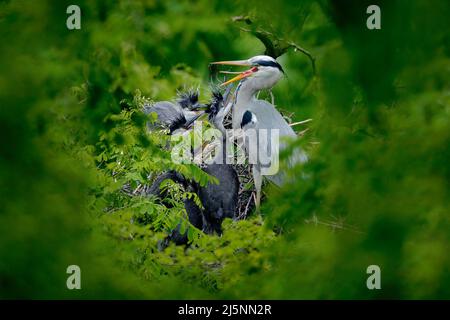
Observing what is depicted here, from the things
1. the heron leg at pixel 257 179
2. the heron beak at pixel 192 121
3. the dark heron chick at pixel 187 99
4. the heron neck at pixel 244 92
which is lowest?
the heron leg at pixel 257 179

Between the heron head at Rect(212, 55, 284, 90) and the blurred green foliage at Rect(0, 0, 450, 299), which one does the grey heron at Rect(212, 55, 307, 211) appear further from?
the blurred green foliage at Rect(0, 0, 450, 299)

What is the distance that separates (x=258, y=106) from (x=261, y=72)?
0.86 ft

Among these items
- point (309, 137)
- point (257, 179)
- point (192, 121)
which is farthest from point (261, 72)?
point (309, 137)

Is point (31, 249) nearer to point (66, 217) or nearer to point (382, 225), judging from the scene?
point (66, 217)

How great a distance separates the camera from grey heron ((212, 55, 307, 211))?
5.89m

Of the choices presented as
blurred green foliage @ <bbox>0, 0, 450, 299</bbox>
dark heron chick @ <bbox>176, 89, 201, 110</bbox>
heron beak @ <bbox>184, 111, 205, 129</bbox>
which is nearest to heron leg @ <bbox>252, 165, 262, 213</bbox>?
heron beak @ <bbox>184, 111, 205, 129</bbox>

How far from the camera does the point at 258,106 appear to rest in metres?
6.07

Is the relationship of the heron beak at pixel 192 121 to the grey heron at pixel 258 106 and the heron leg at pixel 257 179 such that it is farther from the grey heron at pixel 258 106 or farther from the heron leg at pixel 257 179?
the heron leg at pixel 257 179

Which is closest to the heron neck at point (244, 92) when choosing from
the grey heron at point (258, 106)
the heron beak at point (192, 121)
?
the grey heron at point (258, 106)

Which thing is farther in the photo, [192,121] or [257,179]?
[192,121]

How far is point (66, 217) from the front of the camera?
2.06 m

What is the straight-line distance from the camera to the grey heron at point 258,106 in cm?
589

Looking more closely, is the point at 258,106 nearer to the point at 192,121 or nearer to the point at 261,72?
the point at 261,72
